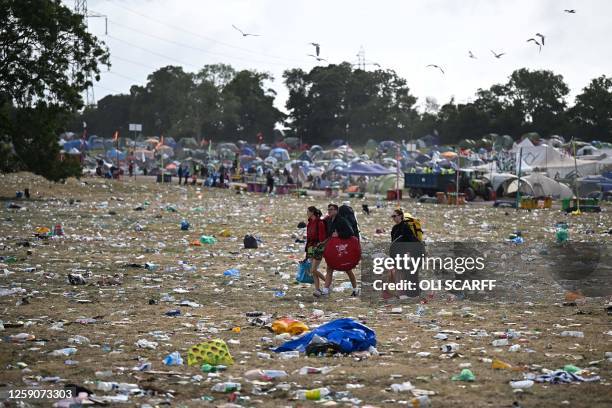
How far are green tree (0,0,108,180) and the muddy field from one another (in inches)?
526

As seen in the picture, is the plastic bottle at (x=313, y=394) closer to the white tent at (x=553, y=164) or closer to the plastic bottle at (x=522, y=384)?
the plastic bottle at (x=522, y=384)

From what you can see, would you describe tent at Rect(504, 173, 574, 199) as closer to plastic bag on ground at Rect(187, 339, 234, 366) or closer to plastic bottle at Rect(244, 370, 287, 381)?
plastic bag on ground at Rect(187, 339, 234, 366)

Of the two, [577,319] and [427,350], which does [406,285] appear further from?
[427,350]

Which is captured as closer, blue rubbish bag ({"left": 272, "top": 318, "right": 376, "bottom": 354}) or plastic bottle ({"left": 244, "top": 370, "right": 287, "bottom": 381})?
plastic bottle ({"left": 244, "top": 370, "right": 287, "bottom": 381})

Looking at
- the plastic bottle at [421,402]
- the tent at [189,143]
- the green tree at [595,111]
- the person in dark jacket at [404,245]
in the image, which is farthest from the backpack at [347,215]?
the tent at [189,143]

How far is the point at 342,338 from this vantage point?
9.05m

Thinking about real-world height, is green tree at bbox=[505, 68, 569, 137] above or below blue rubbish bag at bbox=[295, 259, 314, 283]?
above

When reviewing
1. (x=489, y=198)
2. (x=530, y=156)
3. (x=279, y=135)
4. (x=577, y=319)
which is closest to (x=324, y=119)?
(x=279, y=135)

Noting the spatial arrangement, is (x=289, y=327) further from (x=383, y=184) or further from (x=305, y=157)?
(x=305, y=157)

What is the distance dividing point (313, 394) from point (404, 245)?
5779mm

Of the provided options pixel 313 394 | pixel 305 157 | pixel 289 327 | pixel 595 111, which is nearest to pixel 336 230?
pixel 289 327

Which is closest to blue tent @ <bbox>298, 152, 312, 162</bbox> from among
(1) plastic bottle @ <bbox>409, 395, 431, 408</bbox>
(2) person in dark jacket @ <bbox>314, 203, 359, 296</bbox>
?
(2) person in dark jacket @ <bbox>314, 203, 359, 296</bbox>

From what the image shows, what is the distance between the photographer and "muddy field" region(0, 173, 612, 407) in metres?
7.47

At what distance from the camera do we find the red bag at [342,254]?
1310cm
